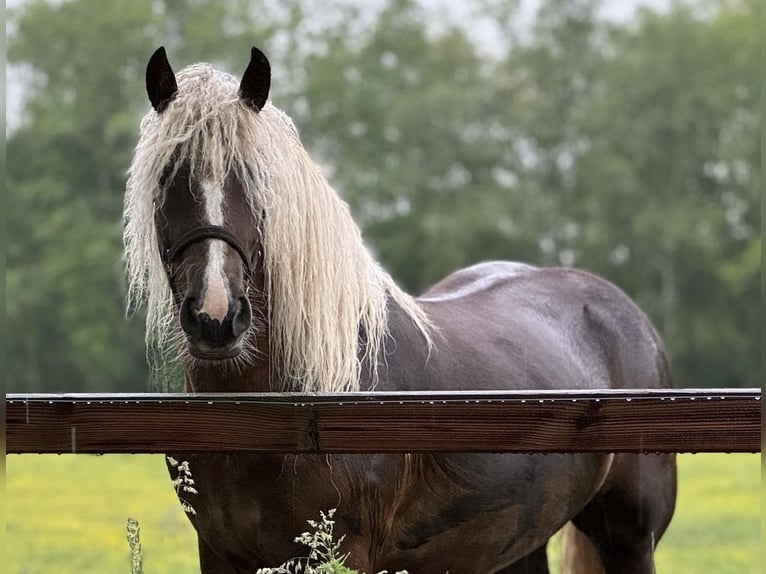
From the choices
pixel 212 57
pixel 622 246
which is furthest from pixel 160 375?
pixel 212 57

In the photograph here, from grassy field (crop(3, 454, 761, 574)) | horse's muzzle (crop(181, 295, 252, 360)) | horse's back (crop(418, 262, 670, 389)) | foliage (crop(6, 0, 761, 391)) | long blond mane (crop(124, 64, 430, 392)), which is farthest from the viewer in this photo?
foliage (crop(6, 0, 761, 391))

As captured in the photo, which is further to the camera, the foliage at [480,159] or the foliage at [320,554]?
the foliage at [480,159]

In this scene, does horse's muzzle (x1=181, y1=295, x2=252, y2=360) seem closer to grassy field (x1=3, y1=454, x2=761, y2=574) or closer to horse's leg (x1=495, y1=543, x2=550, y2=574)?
grassy field (x1=3, y1=454, x2=761, y2=574)

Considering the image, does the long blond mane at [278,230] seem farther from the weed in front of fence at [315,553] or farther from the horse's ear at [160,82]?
the weed in front of fence at [315,553]

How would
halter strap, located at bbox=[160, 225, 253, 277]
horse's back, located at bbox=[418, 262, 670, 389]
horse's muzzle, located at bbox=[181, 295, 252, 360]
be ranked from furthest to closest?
horse's back, located at bbox=[418, 262, 670, 389] → halter strap, located at bbox=[160, 225, 253, 277] → horse's muzzle, located at bbox=[181, 295, 252, 360]

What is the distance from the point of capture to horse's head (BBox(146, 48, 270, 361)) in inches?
122

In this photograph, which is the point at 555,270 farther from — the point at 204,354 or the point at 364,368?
the point at 204,354

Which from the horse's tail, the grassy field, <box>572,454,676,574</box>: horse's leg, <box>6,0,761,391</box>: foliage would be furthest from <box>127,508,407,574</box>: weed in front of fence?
<box>6,0,761,391</box>: foliage

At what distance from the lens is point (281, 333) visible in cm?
348

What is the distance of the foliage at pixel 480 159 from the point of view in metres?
32.4

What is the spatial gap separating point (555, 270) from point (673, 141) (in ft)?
96.2

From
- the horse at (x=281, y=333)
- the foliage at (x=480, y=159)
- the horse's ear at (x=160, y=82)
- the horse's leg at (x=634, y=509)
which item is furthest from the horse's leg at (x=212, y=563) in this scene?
the foliage at (x=480, y=159)

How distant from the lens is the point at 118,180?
3584cm

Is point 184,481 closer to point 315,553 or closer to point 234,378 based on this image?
point 234,378
